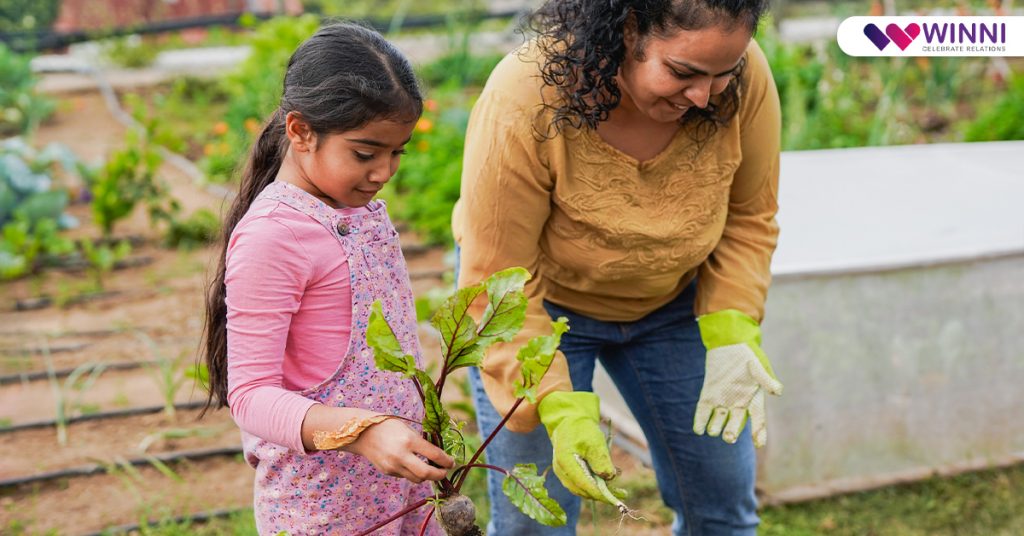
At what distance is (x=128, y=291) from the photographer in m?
4.45

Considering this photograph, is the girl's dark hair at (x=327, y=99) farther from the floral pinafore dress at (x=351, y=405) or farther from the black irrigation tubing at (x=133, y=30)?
the black irrigation tubing at (x=133, y=30)

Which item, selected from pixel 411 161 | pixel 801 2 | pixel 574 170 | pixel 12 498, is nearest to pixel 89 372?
pixel 12 498

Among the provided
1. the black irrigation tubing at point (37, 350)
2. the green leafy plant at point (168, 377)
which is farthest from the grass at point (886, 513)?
the black irrigation tubing at point (37, 350)

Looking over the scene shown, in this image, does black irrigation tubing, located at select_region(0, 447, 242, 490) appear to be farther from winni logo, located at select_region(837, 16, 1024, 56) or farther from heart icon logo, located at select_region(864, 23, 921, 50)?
heart icon logo, located at select_region(864, 23, 921, 50)

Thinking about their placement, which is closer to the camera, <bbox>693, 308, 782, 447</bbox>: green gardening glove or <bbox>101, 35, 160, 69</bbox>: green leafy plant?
<bbox>693, 308, 782, 447</bbox>: green gardening glove

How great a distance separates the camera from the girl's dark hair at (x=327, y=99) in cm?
141

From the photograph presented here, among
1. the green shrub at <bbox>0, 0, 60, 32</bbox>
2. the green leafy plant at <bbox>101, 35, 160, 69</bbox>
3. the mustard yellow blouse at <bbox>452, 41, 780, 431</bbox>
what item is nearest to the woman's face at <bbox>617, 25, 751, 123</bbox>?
the mustard yellow blouse at <bbox>452, 41, 780, 431</bbox>

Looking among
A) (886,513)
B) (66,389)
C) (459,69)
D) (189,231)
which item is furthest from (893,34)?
(66,389)

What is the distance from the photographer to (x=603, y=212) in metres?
1.78

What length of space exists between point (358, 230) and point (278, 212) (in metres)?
0.12

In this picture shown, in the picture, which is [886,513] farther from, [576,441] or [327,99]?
[327,99]

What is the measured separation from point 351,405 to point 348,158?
33cm

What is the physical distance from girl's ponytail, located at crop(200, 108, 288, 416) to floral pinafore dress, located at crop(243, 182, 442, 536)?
3.3 inches

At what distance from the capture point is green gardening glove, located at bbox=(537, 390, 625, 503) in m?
1.54
